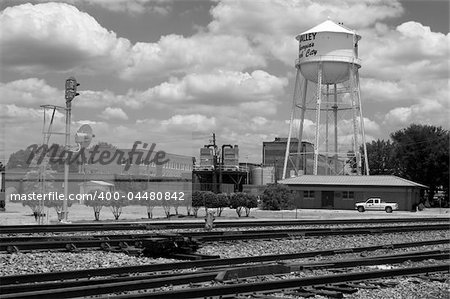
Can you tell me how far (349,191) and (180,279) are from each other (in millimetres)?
57802

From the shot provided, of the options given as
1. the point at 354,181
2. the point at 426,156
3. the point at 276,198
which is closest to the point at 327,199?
the point at 354,181

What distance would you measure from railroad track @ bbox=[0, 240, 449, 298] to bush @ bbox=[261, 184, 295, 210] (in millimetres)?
39997

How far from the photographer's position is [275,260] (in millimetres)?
16219

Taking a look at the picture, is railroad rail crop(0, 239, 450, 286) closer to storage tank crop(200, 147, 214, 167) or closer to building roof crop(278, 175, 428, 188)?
building roof crop(278, 175, 428, 188)

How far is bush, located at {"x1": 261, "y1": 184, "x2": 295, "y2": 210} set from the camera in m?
56.6

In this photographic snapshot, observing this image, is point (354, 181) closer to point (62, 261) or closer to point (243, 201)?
point (243, 201)

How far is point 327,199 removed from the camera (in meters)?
68.2

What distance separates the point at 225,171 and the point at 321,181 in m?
28.6

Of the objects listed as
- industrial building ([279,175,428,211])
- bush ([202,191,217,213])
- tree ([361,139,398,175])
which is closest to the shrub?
bush ([202,191,217,213])

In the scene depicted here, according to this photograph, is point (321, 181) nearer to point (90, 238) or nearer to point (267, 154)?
point (90, 238)

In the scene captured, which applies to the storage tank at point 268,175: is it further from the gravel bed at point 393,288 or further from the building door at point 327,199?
the gravel bed at point 393,288

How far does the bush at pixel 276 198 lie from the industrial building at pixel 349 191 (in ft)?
23.4

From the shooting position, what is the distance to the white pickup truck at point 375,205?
62234mm

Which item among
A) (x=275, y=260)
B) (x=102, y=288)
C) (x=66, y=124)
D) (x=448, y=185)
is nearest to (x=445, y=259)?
(x=275, y=260)
